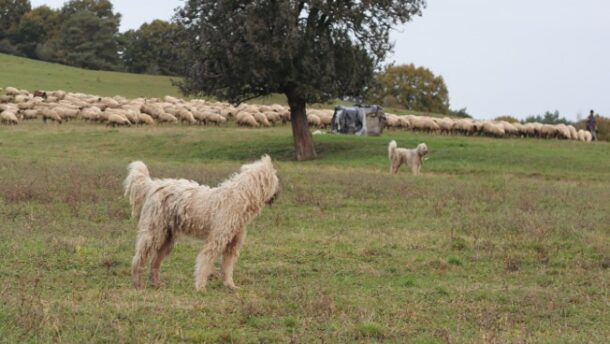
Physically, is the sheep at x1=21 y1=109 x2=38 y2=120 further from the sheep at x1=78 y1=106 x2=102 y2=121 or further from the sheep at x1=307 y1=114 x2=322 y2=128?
the sheep at x1=307 y1=114 x2=322 y2=128

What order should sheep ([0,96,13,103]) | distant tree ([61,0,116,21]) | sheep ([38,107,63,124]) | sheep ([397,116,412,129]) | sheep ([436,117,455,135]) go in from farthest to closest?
distant tree ([61,0,116,21]), sheep ([0,96,13,103]), sheep ([397,116,412,129]), sheep ([436,117,455,135]), sheep ([38,107,63,124])

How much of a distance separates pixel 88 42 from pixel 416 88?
3769 cm

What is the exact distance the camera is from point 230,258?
417 inches

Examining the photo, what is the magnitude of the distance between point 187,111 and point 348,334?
4135 centimetres

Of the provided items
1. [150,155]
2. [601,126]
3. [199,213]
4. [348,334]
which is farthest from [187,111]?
[348,334]

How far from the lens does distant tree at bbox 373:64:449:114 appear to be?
3804 inches

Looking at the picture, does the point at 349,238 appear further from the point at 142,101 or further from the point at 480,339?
the point at 142,101

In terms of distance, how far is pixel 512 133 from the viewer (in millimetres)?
47062

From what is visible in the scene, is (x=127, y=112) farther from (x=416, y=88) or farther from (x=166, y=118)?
(x=416, y=88)

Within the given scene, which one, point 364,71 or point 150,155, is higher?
point 364,71

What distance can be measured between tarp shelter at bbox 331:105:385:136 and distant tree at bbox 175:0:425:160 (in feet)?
24.0

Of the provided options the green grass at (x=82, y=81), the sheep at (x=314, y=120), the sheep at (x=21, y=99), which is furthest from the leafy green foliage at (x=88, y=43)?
the sheep at (x=314, y=120)

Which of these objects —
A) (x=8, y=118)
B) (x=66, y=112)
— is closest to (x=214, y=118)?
(x=66, y=112)

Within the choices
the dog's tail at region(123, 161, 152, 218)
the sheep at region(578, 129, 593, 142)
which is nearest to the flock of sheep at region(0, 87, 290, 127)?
the sheep at region(578, 129, 593, 142)
